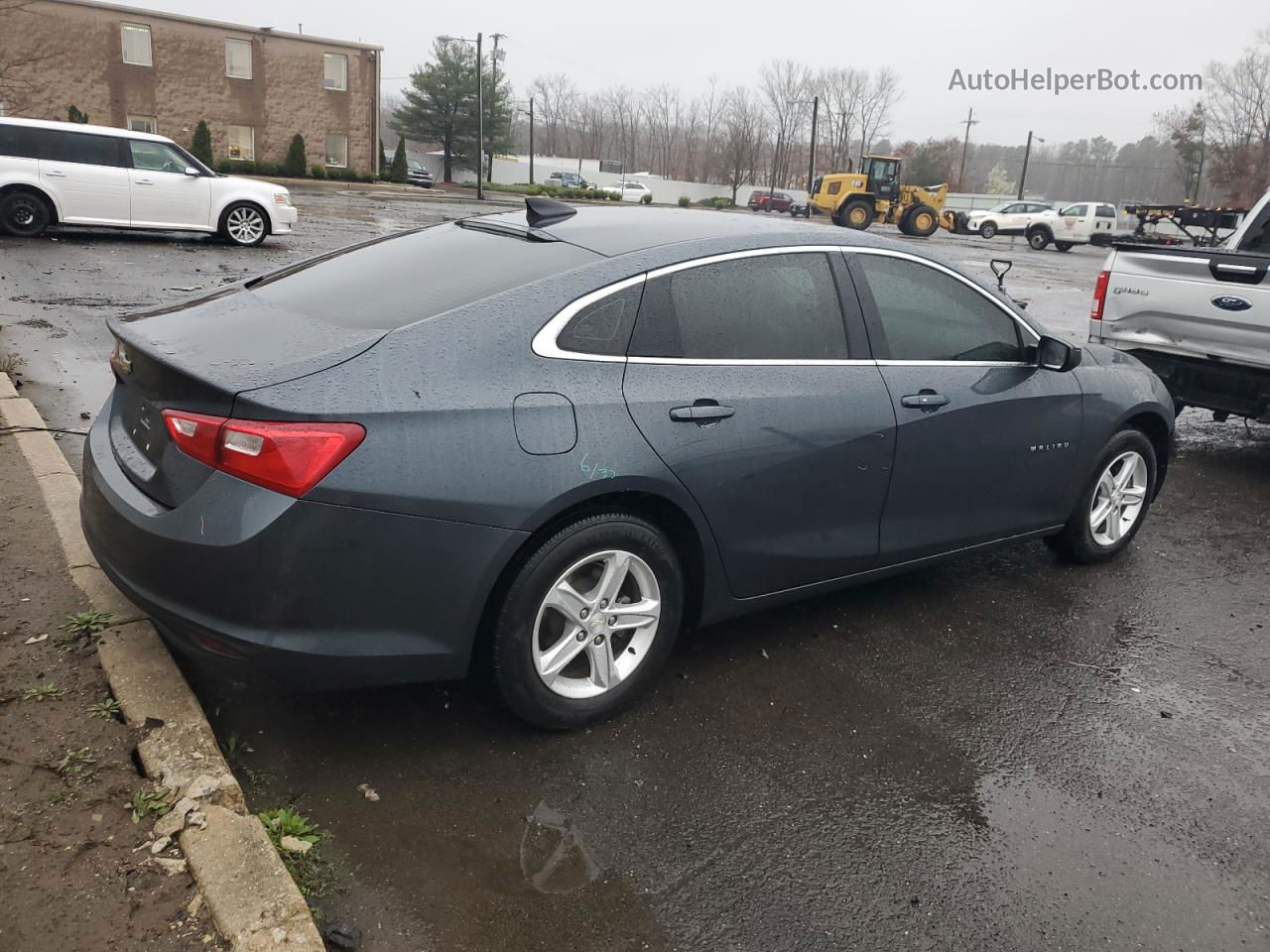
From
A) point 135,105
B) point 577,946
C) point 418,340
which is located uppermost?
point 135,105

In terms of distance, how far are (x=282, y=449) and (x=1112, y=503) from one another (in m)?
4.08

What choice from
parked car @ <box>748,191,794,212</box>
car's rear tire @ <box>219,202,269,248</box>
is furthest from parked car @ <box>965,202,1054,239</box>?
car's rear tire @ <box>219,202,269,248</box>

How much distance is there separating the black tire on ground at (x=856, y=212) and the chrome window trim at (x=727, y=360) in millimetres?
32935

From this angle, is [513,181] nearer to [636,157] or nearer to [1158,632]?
[636,157]

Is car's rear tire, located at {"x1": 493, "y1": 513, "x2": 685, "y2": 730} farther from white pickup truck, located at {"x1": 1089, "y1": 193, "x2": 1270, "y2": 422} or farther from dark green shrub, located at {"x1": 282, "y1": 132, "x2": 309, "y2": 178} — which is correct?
dark green shrub, located at {"x1": 282, "y1": 132, "x2": 309, "y2": 178}

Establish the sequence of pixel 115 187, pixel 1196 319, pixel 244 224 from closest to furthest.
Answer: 1. pixel 1196 319
2. pixel 115 187
3. pixel 244 224

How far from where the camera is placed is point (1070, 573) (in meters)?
4.95

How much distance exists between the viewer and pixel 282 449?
2.60 metres

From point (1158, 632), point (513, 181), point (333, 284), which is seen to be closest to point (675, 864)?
point (333, 284)

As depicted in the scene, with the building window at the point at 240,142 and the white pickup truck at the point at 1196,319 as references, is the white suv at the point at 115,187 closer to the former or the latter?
the white pickup truck at the point at 1196,319

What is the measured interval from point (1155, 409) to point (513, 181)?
75.8 metres

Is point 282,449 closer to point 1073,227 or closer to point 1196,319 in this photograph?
point 1196,319

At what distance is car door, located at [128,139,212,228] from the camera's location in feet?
49.0

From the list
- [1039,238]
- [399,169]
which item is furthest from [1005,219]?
[399,169]
